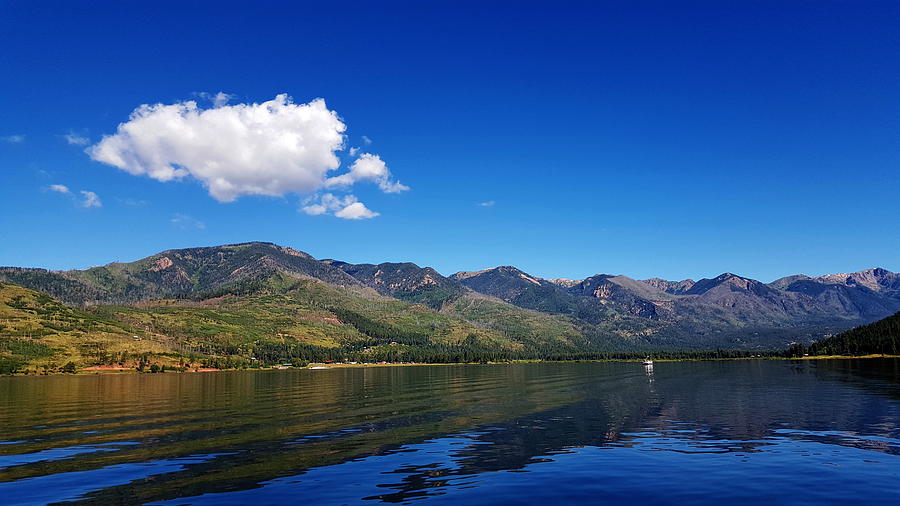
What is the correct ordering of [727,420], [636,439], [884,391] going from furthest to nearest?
[884,391], [727,420], [636,439]

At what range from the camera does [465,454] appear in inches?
2012

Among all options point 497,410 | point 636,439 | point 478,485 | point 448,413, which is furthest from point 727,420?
point 478,485

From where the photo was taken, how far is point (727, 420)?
72562mm

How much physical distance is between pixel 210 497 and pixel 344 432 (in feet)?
99.2

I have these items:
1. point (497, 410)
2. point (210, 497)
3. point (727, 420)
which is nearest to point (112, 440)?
point (210, 497)

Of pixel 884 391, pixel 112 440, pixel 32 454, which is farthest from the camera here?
pixel 884 391

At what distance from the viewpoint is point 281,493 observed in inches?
1473

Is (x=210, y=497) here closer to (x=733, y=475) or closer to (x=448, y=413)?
(x=733, y=475)

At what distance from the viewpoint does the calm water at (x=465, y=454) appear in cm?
3731

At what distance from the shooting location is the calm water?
37312mm

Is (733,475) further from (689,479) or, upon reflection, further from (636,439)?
(636,439)

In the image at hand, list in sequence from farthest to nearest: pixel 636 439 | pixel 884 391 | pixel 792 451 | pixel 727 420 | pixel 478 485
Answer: pixel 884 391 → pixel 727 420 → pixel 636 439 → pixel 792 451 → pixel 478 485

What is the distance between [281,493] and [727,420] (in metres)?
61.1

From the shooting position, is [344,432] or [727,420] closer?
[344,432]
